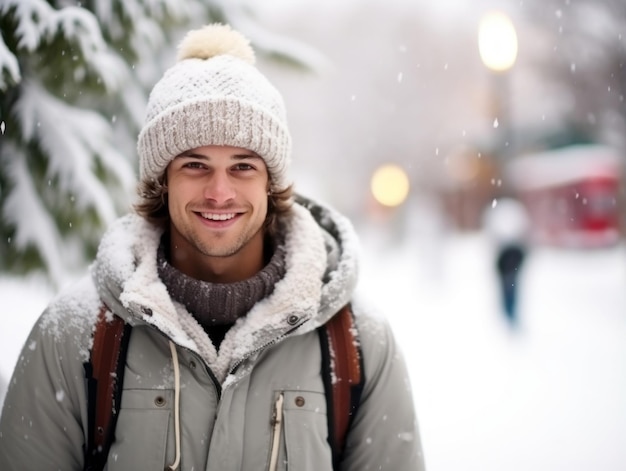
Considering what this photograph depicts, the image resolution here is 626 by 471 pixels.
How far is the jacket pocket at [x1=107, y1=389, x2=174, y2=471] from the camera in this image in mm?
2107

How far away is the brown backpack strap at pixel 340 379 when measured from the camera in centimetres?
226

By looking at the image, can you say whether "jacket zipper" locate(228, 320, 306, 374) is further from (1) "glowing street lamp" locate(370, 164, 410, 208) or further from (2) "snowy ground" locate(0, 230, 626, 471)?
(1) "glowing street lamp" locate(370, 164, 410, 208)

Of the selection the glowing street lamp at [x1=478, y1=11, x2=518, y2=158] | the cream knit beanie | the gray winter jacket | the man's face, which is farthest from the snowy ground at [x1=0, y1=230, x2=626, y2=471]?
the glowing street lamp at [x1=478, y1=11, x2=518, y2=158]

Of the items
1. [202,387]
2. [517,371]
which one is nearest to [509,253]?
[517,371]

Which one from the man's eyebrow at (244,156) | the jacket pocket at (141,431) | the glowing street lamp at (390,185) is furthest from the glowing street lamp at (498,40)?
the glowing street lamp at (390,185)

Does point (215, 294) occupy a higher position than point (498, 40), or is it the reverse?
point (498, 40)

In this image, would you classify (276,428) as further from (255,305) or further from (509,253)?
(509,253)

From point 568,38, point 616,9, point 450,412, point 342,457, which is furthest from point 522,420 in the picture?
point 568,38

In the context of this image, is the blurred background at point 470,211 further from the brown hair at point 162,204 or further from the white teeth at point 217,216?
the white teeth at point 217,216

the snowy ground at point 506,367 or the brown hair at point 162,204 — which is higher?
the brown hair at point 162,204

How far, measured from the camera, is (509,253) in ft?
32.3

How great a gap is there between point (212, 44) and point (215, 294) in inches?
43.2

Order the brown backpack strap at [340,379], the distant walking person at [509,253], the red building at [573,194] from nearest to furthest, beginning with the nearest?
the brown backpack strap at [340,379] → the distant walking person at [509,253] → the red building at [573,194]

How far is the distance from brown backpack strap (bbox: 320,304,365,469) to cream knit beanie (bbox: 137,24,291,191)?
2.56ft
